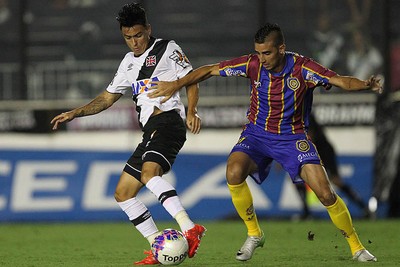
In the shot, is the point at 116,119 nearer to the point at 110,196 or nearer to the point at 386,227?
the point at 110,196

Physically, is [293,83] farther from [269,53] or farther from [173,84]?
[173,84]

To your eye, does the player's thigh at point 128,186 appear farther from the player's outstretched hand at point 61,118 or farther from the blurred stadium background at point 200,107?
the blurred stadium background at point 200,107

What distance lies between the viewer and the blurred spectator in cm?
1430

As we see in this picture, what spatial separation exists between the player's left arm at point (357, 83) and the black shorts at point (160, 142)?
4.60ft

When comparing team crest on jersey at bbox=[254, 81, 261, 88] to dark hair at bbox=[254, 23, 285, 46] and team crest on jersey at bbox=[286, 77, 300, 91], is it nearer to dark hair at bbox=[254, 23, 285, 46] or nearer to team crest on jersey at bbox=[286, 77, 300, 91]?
team crest on jersey at bbox=[286, 77, 300, 91]

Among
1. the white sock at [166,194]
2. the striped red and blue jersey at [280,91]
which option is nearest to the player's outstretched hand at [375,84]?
the striped red and blue jersey at [280,91]

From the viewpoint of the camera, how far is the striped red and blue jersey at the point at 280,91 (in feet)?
28.1

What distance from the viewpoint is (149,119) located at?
344 inches

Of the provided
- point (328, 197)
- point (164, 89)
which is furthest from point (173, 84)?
point (328, 197)

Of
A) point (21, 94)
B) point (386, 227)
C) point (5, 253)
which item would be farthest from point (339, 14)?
point (5, 253)

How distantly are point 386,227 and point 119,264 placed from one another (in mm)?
5282

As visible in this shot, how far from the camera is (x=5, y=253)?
984cm

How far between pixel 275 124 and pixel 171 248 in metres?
1.56

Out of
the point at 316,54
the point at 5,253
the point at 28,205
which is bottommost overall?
the point at 28,205
